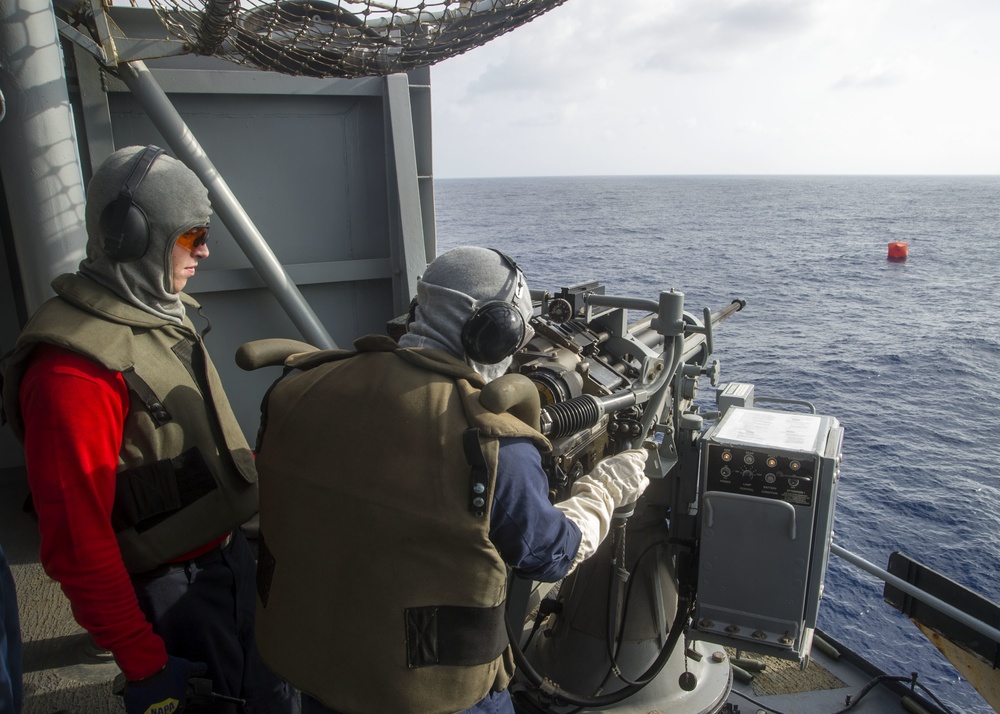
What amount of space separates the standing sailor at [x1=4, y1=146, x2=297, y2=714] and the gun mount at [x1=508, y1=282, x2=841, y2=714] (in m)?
0.98

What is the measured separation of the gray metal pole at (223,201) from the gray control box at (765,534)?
1.87 meters

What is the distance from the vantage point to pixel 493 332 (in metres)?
1.64

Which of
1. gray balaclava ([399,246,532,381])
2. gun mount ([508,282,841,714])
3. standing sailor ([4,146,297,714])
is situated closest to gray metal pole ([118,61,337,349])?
gun mount ([508,282,841,714])

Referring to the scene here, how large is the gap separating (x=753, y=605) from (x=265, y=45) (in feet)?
8.66

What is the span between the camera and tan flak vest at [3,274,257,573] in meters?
1.69

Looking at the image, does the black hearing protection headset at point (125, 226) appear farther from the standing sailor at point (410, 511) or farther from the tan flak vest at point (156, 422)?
the standing sailor at point (410, 511)

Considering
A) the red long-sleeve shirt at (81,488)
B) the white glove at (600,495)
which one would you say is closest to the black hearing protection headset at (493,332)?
the white glove at (600,495)

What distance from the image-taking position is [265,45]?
2.62 meters

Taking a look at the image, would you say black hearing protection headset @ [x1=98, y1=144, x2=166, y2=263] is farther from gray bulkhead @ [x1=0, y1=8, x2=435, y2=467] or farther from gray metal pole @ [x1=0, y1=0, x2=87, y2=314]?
gray bulkhead @ [x1=0, y1=8, x2=435, y2=467]

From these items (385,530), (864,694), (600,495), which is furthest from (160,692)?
(864,694)

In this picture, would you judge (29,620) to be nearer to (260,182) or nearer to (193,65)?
(260,182)

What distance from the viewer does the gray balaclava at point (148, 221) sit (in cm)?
183

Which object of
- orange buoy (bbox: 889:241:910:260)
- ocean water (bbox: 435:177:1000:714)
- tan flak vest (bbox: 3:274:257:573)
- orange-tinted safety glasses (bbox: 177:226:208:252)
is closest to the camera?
tan flak vest (bbox: 3:274:257:573)

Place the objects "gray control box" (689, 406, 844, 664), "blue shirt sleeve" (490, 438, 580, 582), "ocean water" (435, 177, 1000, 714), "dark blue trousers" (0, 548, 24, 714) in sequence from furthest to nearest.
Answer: "ocean water" (435, 177, 1000, 714) < "gray control box" (689, 406, 844, 664) < "blue shirt sleeve" (490, 438, 580, 582) < "dark blue trousers" (0, 548, 24, 714)
